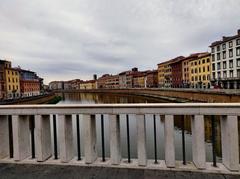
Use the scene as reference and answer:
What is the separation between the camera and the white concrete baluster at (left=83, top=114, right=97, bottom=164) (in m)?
3.77

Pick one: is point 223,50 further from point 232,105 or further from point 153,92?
point 232,105

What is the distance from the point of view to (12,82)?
62438 mm

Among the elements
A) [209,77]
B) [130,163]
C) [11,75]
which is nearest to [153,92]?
[209,77]

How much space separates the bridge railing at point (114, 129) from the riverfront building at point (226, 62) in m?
50.7

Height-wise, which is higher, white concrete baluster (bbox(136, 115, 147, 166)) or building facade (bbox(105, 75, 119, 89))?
building facade (bbox(105, 75, 119, 89))

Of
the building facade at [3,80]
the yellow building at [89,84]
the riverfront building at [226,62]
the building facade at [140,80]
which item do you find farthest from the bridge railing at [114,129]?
the yellow building at [89,84]

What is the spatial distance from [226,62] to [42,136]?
56.1m

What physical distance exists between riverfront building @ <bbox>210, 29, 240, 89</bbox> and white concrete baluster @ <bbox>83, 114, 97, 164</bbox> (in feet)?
169

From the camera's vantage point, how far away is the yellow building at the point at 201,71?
62.2 metres

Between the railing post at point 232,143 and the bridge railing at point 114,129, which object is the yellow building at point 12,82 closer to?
the bridge railing at point 114,129

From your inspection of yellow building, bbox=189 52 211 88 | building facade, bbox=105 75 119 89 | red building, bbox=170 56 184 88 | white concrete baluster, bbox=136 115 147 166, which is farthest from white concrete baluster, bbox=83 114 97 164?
building facade, bbox=105 75 119 89

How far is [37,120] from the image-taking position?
3.93m

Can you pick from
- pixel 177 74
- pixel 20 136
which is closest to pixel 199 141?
pixel 20 136

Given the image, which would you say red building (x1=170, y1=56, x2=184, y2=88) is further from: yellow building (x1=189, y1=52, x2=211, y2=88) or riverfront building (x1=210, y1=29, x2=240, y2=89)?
riverfront building (x1=210, y1=29, x2=240, y2=89)
